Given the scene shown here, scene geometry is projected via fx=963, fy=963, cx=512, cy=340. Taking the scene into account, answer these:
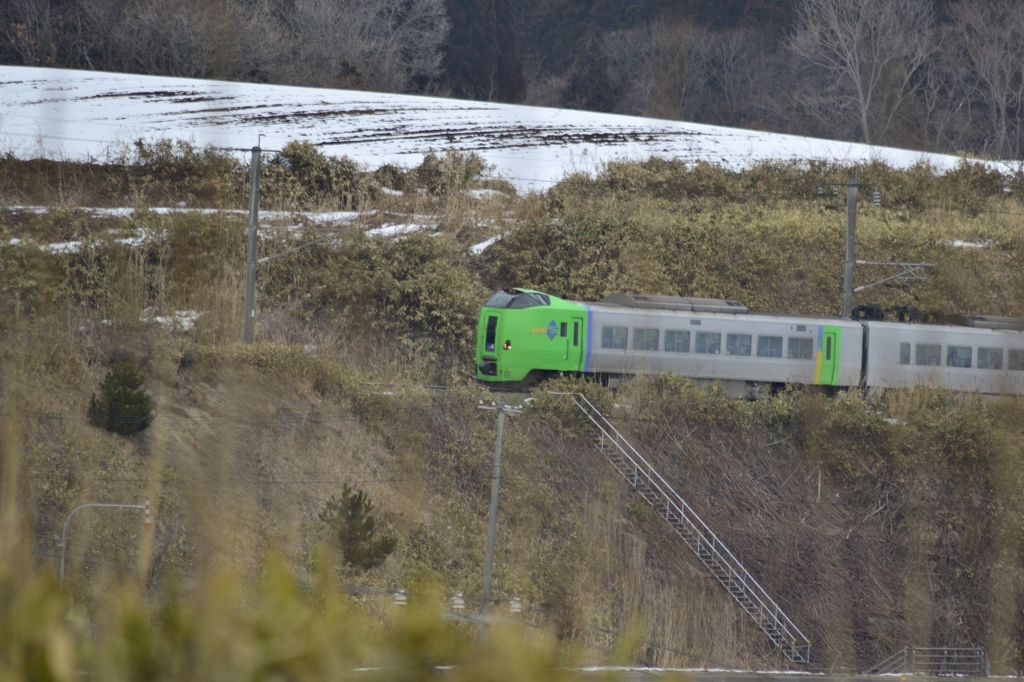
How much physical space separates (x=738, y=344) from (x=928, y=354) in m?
2.86

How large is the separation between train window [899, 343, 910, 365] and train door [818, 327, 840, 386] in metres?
0.99

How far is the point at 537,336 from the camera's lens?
40.7 ft

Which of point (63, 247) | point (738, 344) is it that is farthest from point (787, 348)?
point (63, 247)

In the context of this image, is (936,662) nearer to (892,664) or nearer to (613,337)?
(892,664)

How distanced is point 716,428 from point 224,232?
310 inches

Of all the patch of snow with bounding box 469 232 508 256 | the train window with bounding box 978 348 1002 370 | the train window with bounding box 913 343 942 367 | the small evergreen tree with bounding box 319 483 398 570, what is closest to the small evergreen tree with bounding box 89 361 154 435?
the small evergreen tree with bounding box 319 483 398 570

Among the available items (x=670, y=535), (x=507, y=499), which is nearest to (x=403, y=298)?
(x=507, y=499)

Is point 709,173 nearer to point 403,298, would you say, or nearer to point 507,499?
point 403,298

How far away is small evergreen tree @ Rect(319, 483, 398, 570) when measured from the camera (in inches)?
335

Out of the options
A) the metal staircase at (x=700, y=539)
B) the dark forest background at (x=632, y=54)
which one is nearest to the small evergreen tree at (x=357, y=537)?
the metal staircase at (x=700, y=539)

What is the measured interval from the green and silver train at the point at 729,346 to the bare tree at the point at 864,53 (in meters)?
9.52

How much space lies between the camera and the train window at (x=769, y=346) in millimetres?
13148

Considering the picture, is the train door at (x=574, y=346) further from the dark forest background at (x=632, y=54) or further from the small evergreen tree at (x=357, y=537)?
the dark forest background at (x=632, y=54)

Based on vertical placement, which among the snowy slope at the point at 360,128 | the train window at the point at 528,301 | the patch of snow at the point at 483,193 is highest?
the snowy slope at the point at 360,128
